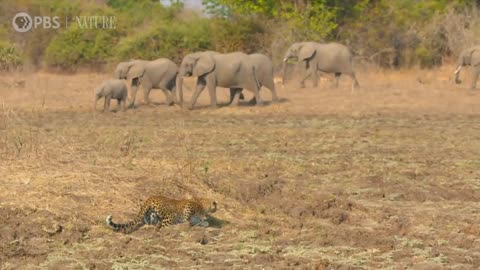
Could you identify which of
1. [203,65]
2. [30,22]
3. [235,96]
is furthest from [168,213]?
[30,22]

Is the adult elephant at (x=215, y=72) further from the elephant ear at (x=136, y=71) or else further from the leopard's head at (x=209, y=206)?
the leopard's head at (x=209, y=206)

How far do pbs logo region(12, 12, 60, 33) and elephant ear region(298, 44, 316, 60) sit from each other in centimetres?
1190

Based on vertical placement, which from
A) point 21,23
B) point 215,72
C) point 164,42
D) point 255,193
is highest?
point 21,23

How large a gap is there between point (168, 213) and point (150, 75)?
492 inches

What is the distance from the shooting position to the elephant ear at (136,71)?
19484 mm

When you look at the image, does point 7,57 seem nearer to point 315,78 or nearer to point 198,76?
point 198,76

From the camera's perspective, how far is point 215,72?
1906 centimetres

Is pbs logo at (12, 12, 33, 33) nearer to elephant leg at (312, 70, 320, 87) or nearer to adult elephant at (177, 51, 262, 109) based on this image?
elephant leg at (312, 70, 320, 87)

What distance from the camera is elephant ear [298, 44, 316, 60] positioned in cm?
2480

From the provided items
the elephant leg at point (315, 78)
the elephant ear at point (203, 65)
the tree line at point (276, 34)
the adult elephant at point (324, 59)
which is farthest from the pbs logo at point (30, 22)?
the elephant ear at point (203, 65)

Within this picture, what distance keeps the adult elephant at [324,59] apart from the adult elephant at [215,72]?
5439mm

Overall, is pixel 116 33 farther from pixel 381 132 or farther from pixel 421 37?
pixel 381 132

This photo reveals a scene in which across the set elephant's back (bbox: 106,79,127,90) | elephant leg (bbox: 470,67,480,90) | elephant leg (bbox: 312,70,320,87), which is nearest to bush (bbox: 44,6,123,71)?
elephant leg (bbox: 312,70,320,87)

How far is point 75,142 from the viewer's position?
1251 cm
